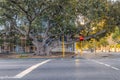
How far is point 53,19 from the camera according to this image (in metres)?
49.9

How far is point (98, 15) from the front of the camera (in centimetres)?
4938

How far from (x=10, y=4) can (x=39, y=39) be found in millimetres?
9622

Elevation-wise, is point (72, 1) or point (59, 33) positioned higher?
point (72, 1)

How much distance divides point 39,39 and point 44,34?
2525mm

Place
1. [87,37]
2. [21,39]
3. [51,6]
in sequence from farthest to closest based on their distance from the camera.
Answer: [21,39] < [87,37] < [51,6]

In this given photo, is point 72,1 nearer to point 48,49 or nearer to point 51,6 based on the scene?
point 51,6

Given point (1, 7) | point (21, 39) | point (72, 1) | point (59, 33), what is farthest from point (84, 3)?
point (21, 39)

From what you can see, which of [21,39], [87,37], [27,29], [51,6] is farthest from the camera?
[21,39]

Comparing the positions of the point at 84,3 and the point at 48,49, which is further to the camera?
the point at 48,49

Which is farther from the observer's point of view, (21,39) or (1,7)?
(21,39)

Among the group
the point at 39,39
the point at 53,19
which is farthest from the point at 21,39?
the point at 53,19

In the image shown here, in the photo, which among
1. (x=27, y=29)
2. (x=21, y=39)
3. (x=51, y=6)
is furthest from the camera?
(x=21, y=39)

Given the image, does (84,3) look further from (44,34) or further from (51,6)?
(44,34)

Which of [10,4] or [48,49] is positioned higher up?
[10,4]
